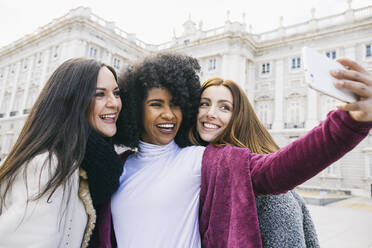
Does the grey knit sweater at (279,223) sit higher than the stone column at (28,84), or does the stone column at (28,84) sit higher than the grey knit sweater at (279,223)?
the stone column at (28,84)

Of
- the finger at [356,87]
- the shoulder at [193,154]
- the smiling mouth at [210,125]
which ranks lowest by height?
the shoulder at [193,154]

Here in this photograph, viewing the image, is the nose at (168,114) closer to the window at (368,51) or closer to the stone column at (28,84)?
the window at (368,51)

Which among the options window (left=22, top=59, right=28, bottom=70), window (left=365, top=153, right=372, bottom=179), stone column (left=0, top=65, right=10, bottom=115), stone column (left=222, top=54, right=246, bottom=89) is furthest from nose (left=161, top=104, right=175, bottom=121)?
stone column (left=0, top=65, right=10, bottom=115)

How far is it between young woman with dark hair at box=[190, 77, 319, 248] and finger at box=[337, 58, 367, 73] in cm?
78

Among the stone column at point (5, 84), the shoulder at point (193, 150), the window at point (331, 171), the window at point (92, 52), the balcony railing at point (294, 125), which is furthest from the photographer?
the stone column at point (5, 84)

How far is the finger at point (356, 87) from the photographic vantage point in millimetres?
1012

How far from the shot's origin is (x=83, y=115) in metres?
1.65

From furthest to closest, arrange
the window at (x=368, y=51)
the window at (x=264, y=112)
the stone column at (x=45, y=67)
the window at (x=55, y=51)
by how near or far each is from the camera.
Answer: the stone column at (x=45, y=67)
the window at (x=55, y=51)
the window at (x=264, y=112)
the window at (x=368, y=51)

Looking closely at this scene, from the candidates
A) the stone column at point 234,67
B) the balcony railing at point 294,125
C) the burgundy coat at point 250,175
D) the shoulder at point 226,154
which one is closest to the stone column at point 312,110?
the balcony railing at point 294,125

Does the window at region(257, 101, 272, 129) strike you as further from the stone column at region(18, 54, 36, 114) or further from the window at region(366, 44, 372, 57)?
the stone column at region(18, 54, 36, 114)

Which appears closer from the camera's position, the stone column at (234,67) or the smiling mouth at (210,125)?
the smiling mouth at (210,125)

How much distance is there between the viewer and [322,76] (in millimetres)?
1013

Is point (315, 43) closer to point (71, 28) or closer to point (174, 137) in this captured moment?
point (71, 28)

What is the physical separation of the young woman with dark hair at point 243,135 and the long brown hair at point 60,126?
0.80 m
